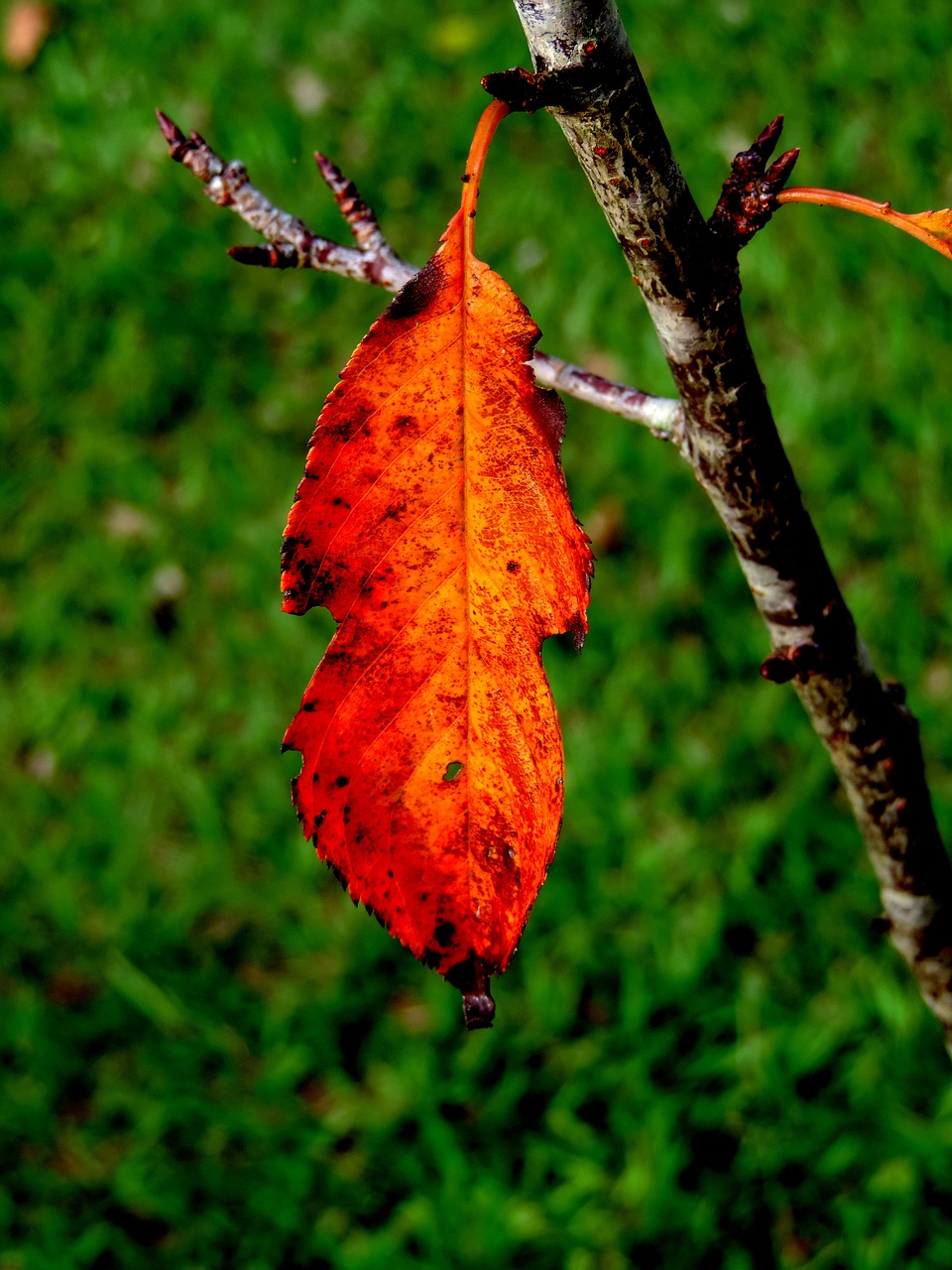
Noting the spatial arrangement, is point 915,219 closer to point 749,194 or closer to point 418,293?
point 749,194

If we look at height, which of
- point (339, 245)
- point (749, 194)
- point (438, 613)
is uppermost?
point (339, 245)

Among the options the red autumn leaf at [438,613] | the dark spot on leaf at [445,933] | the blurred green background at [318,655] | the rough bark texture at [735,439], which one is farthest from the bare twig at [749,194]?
the blurred green background at [318,655]

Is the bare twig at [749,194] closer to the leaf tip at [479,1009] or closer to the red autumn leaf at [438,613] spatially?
the red autumn leaf at [438,613]

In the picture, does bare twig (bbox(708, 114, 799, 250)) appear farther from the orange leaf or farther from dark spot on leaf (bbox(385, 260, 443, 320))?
dark spot on leaf (bbox(385, 260, 443, 320))

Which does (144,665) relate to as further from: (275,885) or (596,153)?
(596,153)

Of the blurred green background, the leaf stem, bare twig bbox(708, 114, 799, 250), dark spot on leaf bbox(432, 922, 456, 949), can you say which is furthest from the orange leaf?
the blurred green background

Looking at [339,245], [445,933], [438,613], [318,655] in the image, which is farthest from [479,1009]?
[318,655]

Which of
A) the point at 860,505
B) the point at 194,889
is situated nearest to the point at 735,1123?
the point at 194,889
